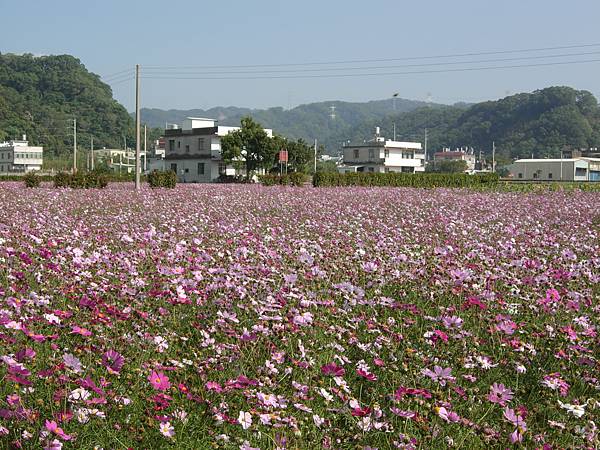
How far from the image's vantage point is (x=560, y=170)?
9906 cm

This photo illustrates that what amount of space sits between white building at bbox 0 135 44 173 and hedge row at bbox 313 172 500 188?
84.1 m

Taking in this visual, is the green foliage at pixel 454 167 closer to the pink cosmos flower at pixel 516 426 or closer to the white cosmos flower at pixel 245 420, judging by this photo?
the pink cosmos flower at pixel 516 426

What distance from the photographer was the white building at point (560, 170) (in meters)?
98.6

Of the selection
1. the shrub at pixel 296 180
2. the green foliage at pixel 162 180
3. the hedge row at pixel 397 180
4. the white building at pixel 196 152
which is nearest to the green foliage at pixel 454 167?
the white building at pixel 196 152

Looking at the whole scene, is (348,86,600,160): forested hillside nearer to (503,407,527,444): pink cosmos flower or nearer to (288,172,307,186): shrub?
(288,172,307,186): shrub

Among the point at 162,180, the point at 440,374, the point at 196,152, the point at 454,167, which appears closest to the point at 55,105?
the point at 196,152

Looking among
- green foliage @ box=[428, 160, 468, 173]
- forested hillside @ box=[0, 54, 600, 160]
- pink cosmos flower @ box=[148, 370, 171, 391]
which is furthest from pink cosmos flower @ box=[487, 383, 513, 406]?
green foliage @ box=[428, 160, 468, 173]

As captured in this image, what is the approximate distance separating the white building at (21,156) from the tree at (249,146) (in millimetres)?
66507

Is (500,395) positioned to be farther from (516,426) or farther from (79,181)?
(79,181)

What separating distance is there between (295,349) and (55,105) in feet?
456

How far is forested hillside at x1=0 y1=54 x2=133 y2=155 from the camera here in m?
125

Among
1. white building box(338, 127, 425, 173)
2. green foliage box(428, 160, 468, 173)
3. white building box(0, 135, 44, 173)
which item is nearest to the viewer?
white building box(338, 127, 425, 173)

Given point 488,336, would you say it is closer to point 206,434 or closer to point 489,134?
point 206,434

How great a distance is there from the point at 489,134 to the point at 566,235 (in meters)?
185
